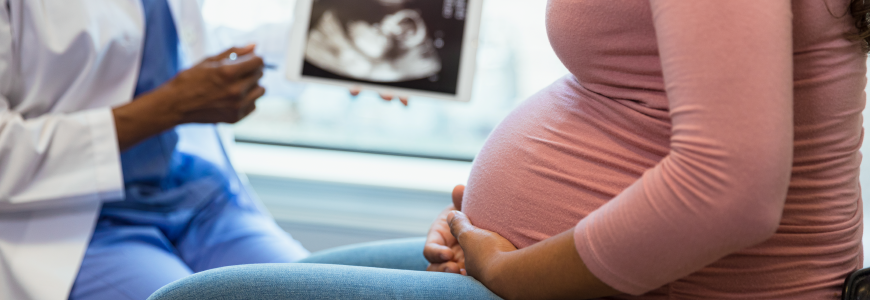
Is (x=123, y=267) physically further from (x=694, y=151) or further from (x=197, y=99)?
(x=694, y=151)

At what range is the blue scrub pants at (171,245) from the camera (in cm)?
77

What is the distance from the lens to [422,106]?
1502 mm

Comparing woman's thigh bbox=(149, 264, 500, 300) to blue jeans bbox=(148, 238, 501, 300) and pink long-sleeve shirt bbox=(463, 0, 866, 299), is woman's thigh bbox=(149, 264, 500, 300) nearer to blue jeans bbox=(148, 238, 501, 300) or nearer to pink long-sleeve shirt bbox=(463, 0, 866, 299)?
blue jeans bbox=(148, 238, 501, 300)

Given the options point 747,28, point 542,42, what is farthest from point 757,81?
point 542,42

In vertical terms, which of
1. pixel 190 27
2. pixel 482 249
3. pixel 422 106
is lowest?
pixel 422 106

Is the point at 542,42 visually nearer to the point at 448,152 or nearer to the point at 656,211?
the point at 448,152

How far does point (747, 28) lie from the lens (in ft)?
1.13

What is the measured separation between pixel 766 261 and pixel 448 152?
3.59ft

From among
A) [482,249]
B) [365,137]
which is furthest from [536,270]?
[365,137]

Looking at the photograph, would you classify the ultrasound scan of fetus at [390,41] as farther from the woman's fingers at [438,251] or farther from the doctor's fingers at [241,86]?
the woman's fingers at [438,251]

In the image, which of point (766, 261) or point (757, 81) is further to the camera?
point (766, 261)

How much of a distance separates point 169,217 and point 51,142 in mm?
215

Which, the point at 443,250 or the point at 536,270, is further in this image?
the point at 443,250

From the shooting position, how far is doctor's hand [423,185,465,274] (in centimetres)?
62
